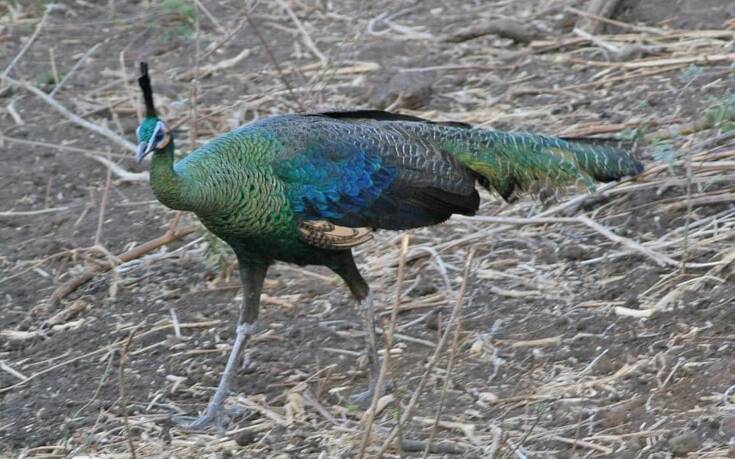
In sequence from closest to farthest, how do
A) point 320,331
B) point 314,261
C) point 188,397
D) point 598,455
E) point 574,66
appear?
point 598,455 → point 314,261 → point 188,397 → point 320,331 → point 574,66

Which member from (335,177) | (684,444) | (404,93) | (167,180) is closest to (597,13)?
(404,93)

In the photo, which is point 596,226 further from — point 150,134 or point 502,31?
point 502,31

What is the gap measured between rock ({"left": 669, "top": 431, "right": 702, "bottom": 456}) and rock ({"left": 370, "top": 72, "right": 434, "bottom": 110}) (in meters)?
4.16

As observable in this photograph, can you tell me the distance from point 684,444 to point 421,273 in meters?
2.20

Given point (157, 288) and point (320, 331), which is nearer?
point (320, 331)

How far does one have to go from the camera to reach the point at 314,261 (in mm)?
5590

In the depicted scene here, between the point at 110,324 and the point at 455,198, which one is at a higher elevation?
the point at 455,198

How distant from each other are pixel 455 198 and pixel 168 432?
1.62 metres

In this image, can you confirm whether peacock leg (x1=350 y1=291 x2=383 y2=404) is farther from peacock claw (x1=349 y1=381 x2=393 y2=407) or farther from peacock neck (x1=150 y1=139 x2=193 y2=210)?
peacock neck (x1=150 y1=139 x2=193 y2=210)

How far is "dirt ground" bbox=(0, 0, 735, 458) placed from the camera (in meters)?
5.44

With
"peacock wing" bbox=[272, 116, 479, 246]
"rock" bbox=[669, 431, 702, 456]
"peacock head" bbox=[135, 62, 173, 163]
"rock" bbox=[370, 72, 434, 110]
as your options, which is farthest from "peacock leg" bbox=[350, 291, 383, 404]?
"rock" bbox=[370, 72, 434, 110]

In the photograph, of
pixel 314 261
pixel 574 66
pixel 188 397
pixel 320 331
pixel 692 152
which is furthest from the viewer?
pixel 574 66

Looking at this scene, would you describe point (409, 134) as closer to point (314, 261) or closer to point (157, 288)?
point (314, 261)

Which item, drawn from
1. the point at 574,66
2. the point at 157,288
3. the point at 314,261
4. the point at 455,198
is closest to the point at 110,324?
the point at 157,288
